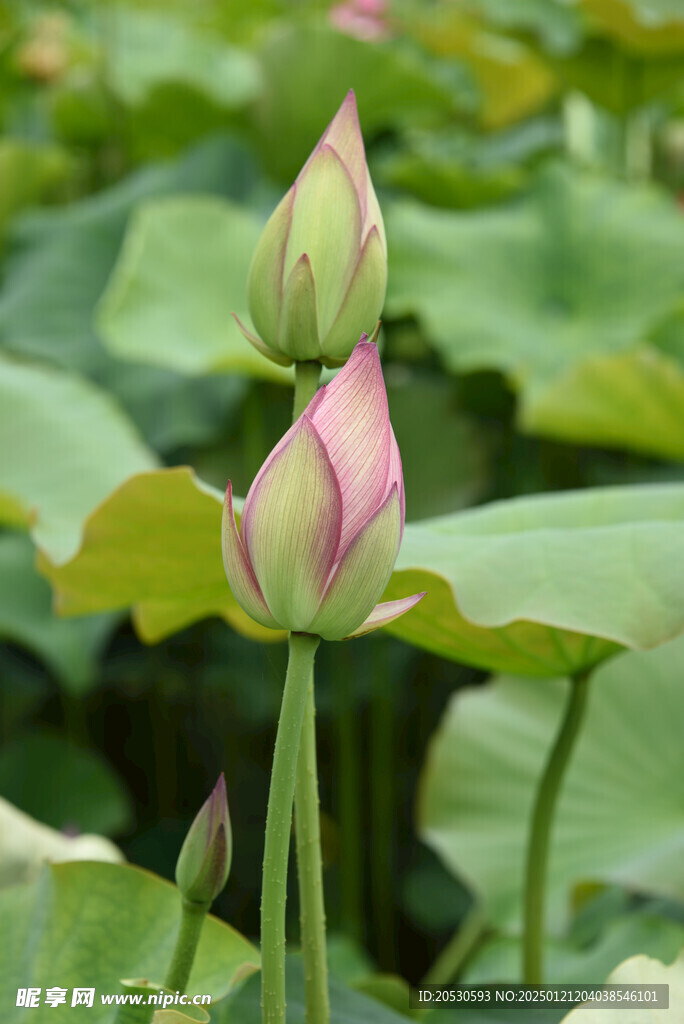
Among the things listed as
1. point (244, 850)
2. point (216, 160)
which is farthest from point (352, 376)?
point (216, 160)

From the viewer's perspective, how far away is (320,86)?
1.26 meters

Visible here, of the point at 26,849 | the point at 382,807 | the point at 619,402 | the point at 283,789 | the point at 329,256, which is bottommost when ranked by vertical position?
the point at 382,807

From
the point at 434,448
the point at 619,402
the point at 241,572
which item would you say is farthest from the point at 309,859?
the point at 434,448

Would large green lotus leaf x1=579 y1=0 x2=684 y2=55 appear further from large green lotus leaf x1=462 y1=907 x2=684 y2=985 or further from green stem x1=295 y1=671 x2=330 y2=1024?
green stem x1=295 y1=671 x2=330 y2=1024

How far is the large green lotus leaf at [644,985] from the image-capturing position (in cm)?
32

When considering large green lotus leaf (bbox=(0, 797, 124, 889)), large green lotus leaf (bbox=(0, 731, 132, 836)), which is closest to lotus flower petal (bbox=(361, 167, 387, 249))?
large green lotus leaf (bbox=(0, 797, 124, 889))

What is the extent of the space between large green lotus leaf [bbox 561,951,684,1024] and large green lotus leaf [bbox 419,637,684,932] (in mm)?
318

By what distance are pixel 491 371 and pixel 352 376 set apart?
3.07 feet

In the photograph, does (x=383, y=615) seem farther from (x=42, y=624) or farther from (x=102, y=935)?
(x=42, y=624)

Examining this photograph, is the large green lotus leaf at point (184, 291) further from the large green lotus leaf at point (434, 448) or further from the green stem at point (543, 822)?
the green stem at point (543, 822)

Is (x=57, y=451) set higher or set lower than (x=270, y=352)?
lower

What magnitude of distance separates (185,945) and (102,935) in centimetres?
9

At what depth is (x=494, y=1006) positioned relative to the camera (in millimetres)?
449

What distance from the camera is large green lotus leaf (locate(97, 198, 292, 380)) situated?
0.93 m
